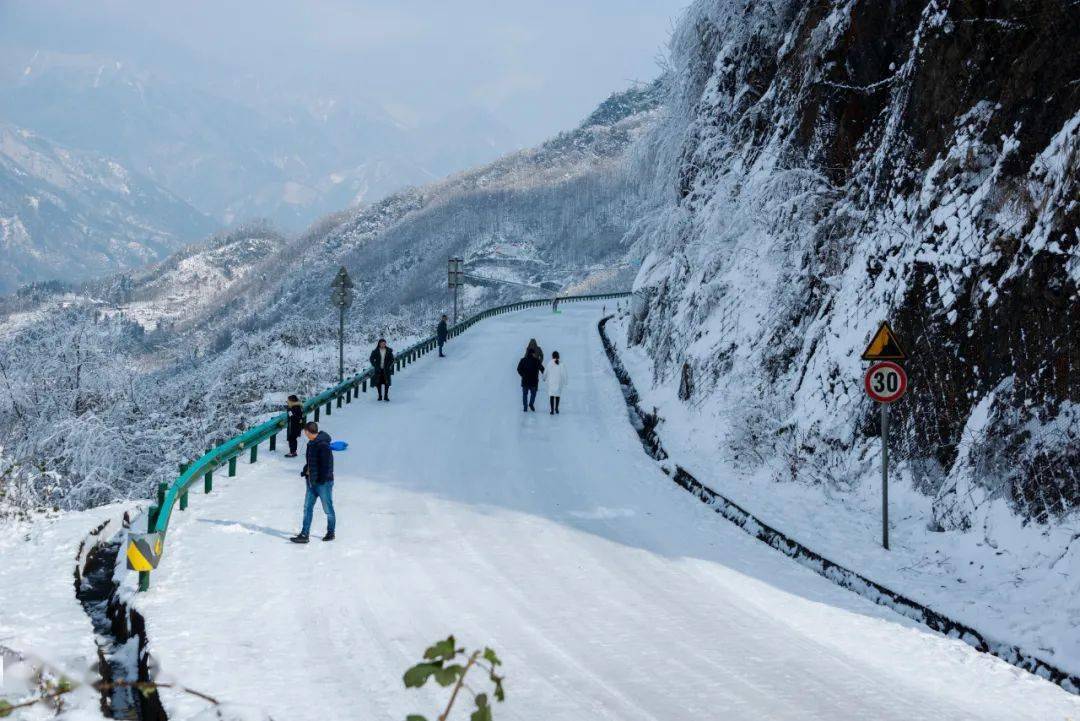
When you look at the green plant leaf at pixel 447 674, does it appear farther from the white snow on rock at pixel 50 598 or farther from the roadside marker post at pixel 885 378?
the roadside marker post at pixel 885 378

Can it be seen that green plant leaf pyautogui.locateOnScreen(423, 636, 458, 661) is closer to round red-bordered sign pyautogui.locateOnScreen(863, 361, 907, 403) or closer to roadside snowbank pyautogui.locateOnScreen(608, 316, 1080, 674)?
roadside snowbank pyautogui.locateOnScreen(608, 316, 1080, 674)

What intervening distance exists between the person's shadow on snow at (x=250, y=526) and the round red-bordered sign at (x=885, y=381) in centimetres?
755

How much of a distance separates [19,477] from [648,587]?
12.6 m

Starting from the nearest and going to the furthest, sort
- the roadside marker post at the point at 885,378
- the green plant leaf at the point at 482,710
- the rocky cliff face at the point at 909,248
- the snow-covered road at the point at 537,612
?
the green plant leaf at the point at 482,710 < the snow-covered road at the point at 537,612 < the rocky cliff face at the point at 909,248 < the roadside marker post at the point at 885,378

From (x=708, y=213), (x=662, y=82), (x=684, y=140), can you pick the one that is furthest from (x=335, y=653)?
(x=662, y=82)

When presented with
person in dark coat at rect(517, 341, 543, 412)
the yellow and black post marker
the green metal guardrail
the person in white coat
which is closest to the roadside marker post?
the yellow and black post marker

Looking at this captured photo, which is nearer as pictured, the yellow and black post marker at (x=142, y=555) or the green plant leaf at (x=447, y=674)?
the green plant leaf at (x=447, y=674)

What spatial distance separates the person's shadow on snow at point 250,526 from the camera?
11009mm

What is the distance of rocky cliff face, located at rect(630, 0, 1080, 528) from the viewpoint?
9680 millimetres

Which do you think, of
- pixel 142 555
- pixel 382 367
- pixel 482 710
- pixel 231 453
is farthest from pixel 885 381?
pixel 382 367

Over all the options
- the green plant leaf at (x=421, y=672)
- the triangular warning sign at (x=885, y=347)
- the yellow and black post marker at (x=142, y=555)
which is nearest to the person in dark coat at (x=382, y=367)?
the yellow and black post marker at (x=142, y=555)

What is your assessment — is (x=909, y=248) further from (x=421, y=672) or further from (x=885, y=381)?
(x=421, y=672)

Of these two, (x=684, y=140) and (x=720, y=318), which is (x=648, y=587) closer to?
(x=720, y=318)

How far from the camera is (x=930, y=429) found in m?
11.0
